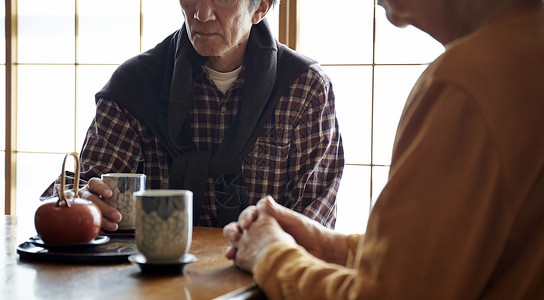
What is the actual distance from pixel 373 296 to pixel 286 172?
51.3 inches

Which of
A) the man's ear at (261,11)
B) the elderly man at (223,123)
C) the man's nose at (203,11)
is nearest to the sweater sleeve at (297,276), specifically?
the elderly man at (223,123)

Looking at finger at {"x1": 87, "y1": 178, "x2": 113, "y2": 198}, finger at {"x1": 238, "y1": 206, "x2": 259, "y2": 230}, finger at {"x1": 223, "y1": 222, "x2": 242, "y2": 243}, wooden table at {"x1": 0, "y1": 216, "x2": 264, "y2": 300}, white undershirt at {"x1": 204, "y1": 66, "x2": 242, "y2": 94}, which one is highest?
white undershirt at {"x1": 204, "y1": 66, "x2": 242, "y2": 94}

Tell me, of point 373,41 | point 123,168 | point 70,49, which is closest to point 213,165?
point 123,168

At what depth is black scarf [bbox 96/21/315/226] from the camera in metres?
2.09

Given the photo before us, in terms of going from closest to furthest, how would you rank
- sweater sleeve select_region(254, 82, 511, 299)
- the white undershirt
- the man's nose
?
1. sweater sleeve select_region(254, 82, 511, 299)
2. the man's nose
3. the white undershirt

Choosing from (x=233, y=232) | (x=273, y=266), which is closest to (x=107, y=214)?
(x=233, y=232)

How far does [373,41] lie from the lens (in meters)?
3.40

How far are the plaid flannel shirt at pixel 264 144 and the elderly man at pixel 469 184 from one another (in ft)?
3.84

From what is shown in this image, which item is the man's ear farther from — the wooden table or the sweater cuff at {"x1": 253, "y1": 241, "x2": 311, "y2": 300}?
the sweater cuff at {"x1": 253, "y1": 241, "x2": 311, "y2": 300}

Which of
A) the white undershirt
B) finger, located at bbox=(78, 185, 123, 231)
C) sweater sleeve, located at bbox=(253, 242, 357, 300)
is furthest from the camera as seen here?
the white undershirt

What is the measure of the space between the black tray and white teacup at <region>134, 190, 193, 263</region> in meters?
0.10

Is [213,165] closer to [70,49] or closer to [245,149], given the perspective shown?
[245,149]

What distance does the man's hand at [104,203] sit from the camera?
152cm

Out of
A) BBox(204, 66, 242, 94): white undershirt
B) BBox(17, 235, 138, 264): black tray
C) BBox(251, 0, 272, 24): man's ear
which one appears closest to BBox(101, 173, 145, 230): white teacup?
BBox(17, 235, 138, 264): black tray
